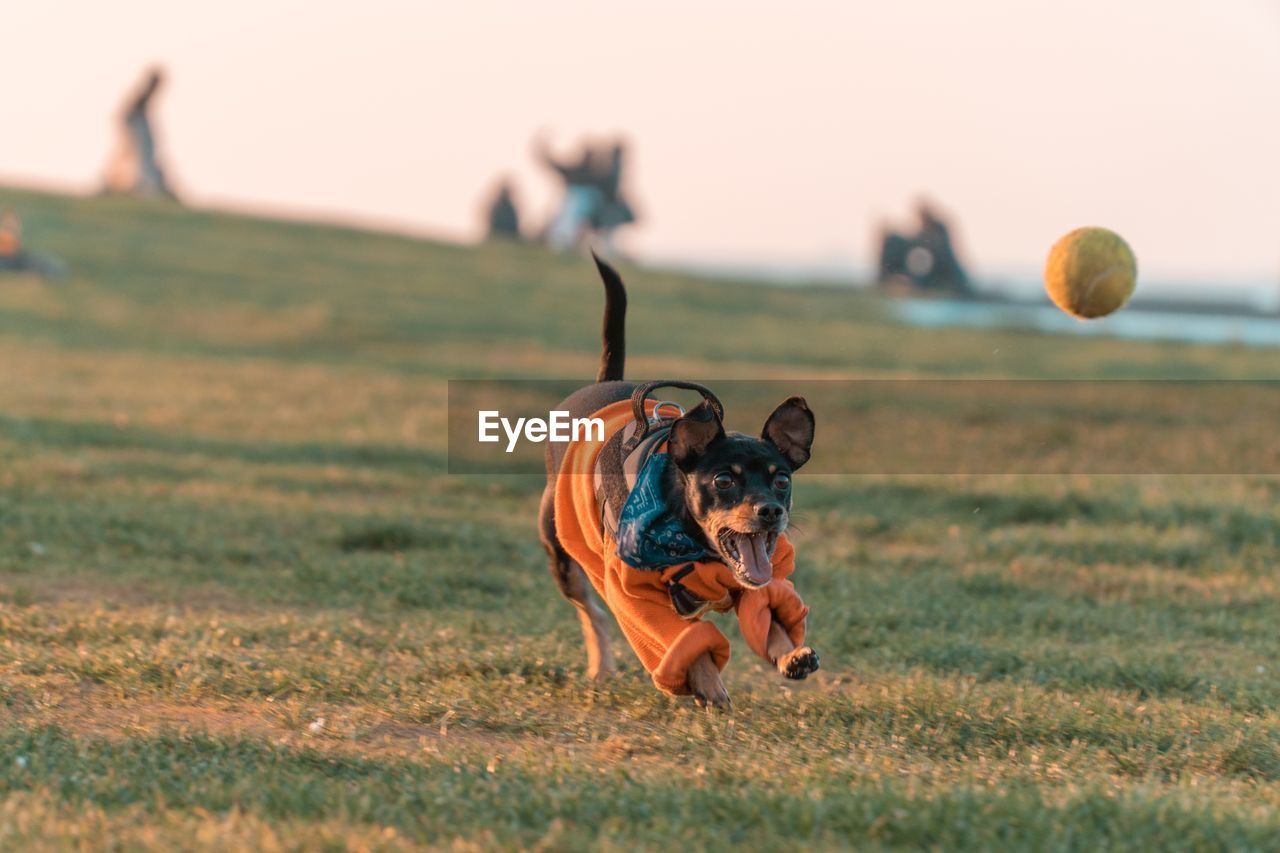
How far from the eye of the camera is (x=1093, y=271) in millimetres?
7402

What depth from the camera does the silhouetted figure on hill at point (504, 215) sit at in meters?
48.3

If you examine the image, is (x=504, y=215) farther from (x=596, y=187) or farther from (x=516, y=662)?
(x=516, y=662)

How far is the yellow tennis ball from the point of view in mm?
7383

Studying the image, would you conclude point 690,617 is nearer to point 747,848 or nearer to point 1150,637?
point 747,848

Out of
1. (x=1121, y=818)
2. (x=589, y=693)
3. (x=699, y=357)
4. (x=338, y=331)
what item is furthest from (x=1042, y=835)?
(x=338, y=331)

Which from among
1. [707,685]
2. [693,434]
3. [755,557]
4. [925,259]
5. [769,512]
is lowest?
[707,685]

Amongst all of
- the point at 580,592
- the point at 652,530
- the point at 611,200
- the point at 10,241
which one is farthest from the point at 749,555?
the point at 611,200

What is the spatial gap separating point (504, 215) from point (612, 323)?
1674 inches

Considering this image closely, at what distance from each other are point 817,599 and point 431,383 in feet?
35.7

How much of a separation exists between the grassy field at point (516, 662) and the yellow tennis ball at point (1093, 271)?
1.71 m

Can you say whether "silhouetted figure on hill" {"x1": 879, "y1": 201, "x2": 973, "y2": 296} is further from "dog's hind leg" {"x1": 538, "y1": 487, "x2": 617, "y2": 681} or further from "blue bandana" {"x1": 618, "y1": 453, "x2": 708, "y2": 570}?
"blue bandana" {"x1": 618, "y1": 453, "x2": 708, "y2": 570}

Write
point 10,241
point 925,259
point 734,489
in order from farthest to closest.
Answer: point 925,259, point 10,241, point 734,489

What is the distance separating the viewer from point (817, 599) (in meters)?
8.41

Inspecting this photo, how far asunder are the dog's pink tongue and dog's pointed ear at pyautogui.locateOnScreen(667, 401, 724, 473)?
0.34 m
